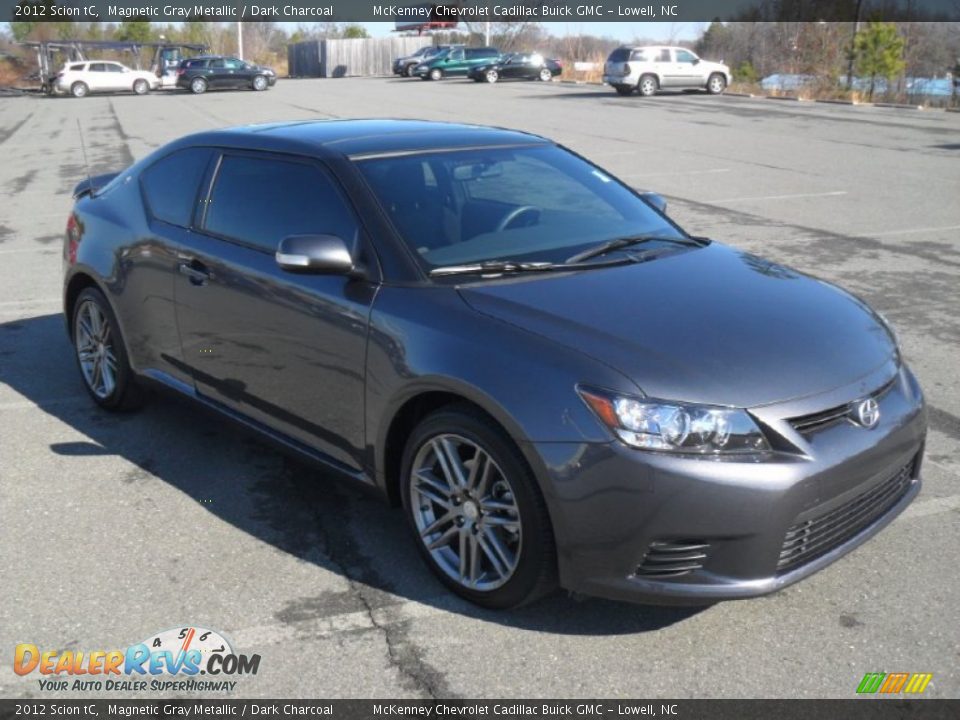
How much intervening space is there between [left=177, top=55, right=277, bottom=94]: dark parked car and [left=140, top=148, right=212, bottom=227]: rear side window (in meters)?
43.3

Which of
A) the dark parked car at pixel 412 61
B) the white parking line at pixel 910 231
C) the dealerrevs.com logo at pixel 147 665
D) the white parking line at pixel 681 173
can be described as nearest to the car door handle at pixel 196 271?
the dealerrevs.com logo at pixel 147 665

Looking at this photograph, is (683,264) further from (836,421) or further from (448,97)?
(448,97)

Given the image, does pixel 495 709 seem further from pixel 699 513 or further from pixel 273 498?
pixel 273 498

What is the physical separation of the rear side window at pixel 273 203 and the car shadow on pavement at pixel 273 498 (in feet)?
2.99

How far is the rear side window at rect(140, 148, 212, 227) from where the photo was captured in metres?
5.07

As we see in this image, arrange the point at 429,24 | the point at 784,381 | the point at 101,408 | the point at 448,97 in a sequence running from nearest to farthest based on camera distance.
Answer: the point at 784,381, the point at 101,408, the point at 448,97, the point at 429,24

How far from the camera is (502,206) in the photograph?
447 cm

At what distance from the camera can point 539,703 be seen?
3.13 m

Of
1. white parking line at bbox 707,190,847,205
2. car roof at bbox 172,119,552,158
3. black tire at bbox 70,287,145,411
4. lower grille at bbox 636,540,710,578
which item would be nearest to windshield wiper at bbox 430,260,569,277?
car roof at bbox 172,119,552,158

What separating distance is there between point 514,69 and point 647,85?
1556cm

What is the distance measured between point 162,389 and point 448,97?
33.9 meters

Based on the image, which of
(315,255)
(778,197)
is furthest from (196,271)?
(778,197)

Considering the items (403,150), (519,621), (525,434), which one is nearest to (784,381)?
(525,434)

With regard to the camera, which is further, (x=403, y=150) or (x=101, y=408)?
(x=101, y=408)
